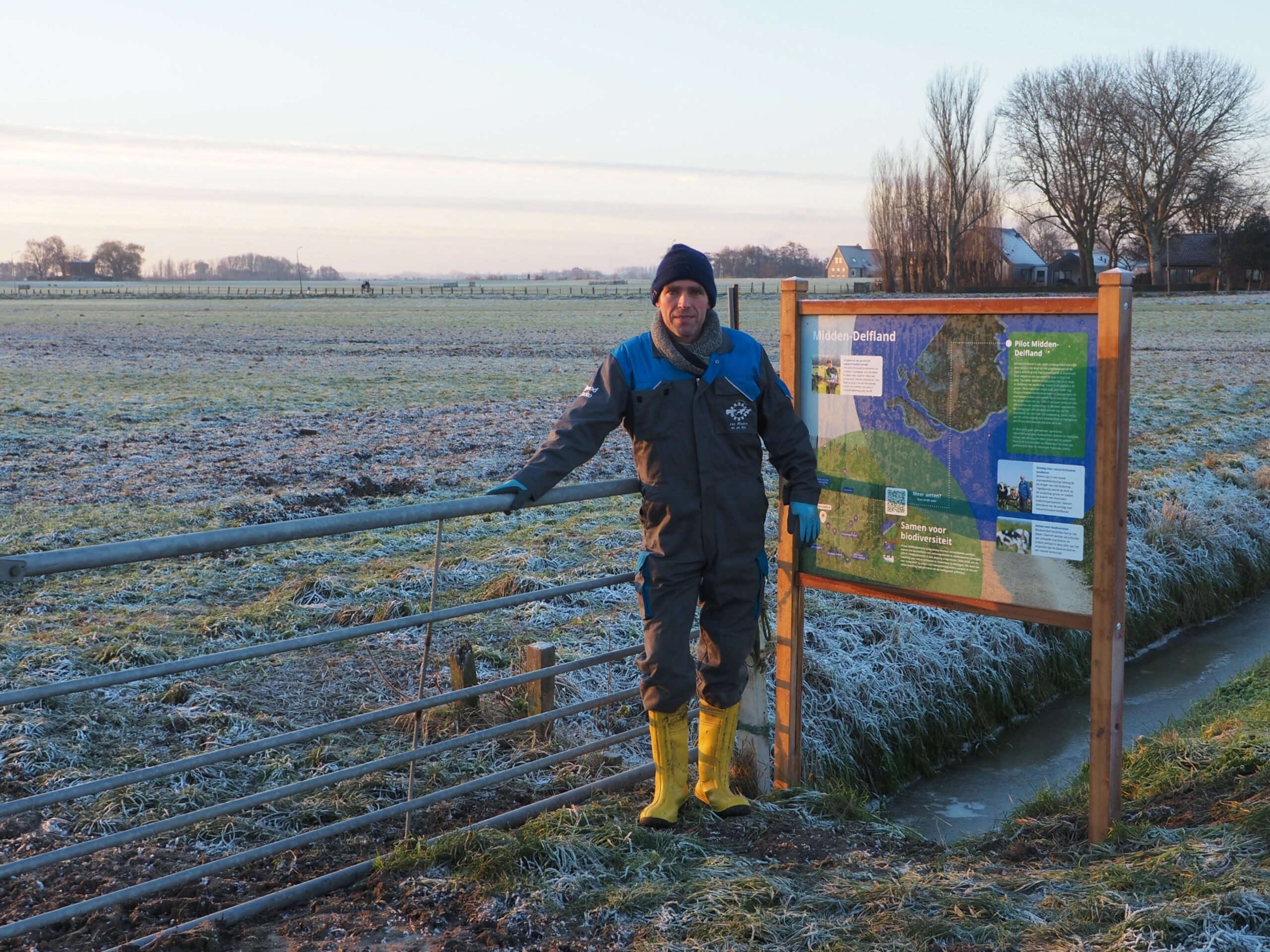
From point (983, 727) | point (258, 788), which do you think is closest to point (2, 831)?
point (258, 788)

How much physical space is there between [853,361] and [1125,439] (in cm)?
107

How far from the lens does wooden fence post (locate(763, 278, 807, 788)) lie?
457 centimetres

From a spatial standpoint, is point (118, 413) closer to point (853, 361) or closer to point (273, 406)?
point (273, 406)

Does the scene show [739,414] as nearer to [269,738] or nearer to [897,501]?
[897,501]

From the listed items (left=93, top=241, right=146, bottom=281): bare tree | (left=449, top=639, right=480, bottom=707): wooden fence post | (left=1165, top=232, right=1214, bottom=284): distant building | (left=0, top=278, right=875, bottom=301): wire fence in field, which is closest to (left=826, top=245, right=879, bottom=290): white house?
(left=0, top=278, right=875, bottom=301): wire fence in field

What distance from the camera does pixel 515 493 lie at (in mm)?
3721

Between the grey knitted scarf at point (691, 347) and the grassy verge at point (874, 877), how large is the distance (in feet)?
5.27

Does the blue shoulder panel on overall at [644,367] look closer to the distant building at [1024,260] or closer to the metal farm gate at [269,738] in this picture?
the metal farm gate at [269,738]

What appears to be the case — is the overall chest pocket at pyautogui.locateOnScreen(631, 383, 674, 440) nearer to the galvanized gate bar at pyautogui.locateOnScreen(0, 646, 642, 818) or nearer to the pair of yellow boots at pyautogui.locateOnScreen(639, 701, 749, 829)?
the galvanized gate bar at pyautogui.locateOnScreen(0, 646, 642, 818)

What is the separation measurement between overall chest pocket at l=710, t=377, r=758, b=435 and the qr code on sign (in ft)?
2.34

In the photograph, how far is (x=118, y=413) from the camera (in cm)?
1661

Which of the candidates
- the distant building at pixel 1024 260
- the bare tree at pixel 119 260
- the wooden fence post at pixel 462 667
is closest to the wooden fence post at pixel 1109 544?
the wooden fence post at pixel 462 667

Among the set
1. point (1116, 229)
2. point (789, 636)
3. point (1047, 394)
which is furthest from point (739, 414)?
point (1116, 229)

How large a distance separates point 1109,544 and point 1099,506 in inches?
5.4
